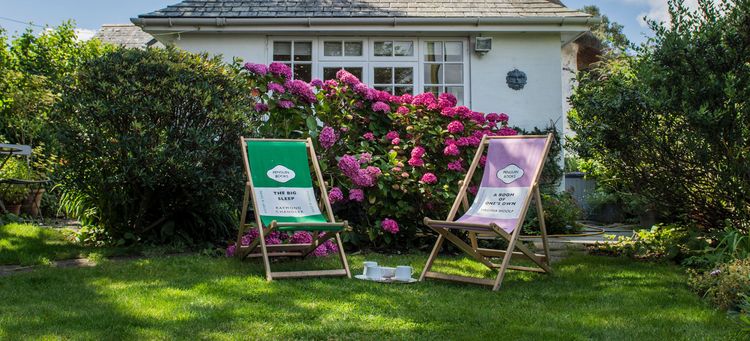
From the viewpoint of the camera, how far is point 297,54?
885 centimetres

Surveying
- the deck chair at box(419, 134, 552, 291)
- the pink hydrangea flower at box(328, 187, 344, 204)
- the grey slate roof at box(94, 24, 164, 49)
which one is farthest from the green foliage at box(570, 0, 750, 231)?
the grey slate roof at box(94, 24, 164, 49)

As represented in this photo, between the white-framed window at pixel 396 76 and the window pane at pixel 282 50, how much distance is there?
3.72 feet

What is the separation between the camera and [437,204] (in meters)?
5.99

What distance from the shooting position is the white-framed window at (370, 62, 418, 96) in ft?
28.9

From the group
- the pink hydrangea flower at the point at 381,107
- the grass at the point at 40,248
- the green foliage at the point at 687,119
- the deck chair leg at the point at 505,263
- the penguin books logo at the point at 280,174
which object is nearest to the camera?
the deck chair leg at the point at 505,263

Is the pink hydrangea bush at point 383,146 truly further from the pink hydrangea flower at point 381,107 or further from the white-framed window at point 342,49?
the white-framed window at point 342,49

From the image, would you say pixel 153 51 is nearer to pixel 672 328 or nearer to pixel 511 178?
pixel 511 178

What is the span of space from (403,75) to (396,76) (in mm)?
94

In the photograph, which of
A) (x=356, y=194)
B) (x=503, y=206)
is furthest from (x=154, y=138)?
(x=503, y=206)

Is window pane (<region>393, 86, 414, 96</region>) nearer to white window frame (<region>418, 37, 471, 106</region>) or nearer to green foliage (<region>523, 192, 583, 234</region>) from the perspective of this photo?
white window frame (<region>418, 37, 471, 106</region>)

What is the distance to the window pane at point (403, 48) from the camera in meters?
8.84

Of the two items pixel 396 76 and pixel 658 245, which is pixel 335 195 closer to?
pixel 658 245

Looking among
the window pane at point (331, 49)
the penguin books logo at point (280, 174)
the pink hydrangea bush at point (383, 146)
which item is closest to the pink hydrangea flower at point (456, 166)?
the pink hydrangea bush at point (383, 146)

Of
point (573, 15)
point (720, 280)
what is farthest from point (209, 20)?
point (720, 280)
